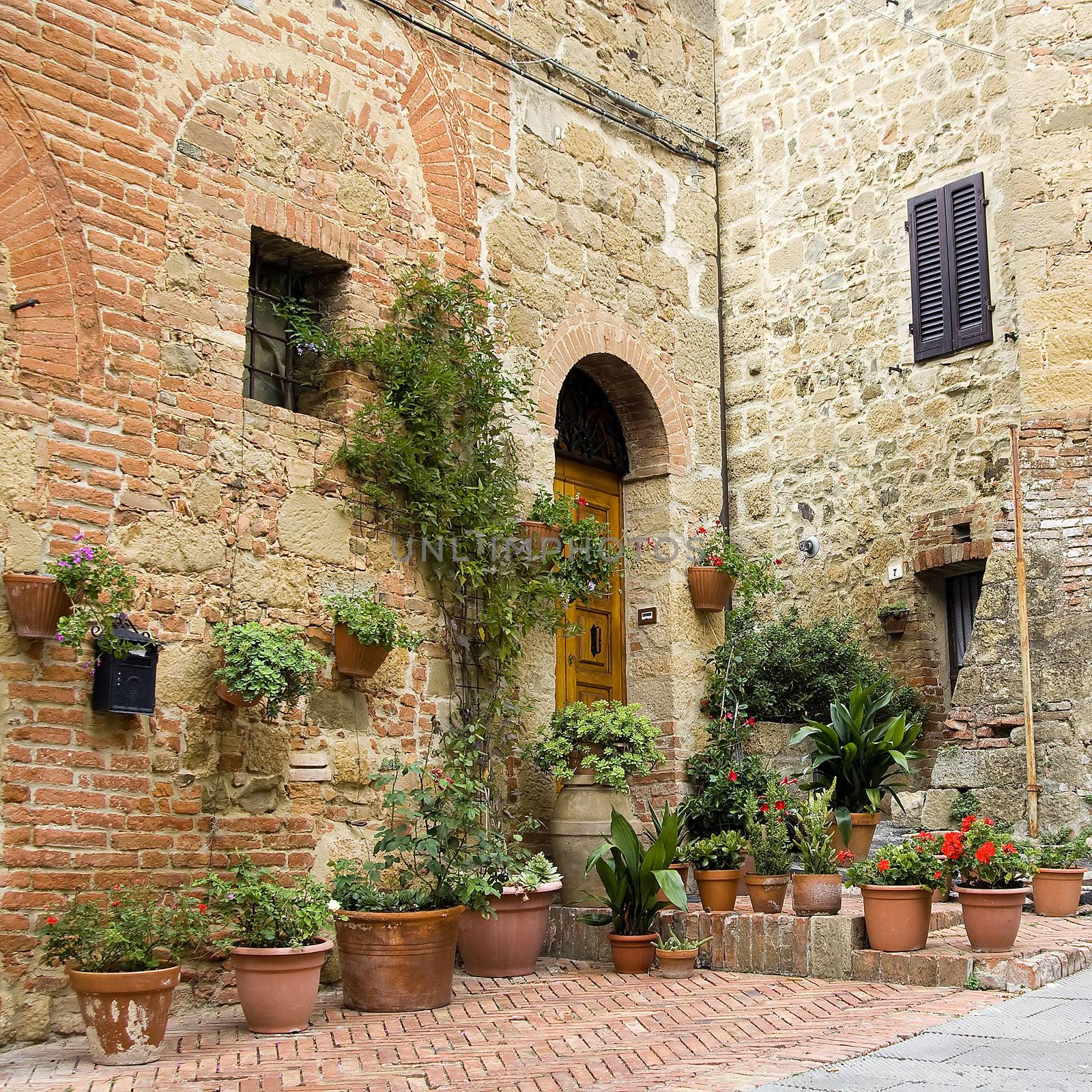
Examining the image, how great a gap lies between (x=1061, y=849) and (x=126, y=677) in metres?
5.09

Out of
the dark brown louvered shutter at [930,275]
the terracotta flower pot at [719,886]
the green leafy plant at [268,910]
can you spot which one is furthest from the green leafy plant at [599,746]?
the dark brown louvered shutter at [930,275]

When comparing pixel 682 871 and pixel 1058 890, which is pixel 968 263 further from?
pixel 682 871

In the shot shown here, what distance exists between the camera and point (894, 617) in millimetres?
9820

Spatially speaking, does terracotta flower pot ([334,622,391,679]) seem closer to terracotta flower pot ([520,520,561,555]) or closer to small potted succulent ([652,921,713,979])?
terracotta flower pot ([520,520,561,555])

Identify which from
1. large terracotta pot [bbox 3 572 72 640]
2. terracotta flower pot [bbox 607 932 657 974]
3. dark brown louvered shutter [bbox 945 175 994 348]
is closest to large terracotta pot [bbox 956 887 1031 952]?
terracotta flower pot [bbox 607 932 657 974]

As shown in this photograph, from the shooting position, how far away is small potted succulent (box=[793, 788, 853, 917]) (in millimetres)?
5949

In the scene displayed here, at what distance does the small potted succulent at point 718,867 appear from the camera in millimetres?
6562

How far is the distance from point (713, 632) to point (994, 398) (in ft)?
9.63

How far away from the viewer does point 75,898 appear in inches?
190

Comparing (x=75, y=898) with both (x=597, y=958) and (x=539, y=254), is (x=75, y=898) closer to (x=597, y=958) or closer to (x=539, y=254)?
(x=597, y=958)

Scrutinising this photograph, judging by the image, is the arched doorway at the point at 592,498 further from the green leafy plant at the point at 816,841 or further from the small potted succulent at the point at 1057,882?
the small potted succulent at the point at 1057,882

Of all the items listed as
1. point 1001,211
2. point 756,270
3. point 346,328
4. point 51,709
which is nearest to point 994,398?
point 1001,211

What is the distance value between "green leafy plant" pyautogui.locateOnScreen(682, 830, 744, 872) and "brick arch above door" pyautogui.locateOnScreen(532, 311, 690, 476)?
2.86 m

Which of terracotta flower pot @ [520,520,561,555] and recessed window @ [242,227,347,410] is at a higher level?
recessed window @ [242,227,347,410]
